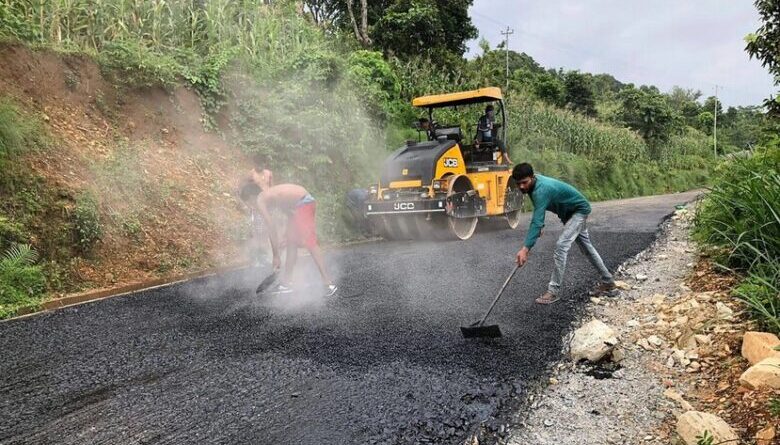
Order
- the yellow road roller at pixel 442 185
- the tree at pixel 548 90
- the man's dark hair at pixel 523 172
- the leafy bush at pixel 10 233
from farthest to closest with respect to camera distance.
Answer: the tree at pixel 548 90 < the yellow road roller at pixel 442 185 < the leafy bush at pixel 10 233 < the man's dark hair at pixel 523 172

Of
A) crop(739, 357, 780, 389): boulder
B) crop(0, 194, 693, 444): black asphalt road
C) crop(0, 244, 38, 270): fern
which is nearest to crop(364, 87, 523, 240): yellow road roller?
crop(0, 194, 693, 444): black asphalt road

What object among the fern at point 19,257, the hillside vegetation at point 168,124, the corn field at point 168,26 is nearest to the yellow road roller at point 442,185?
the hillside vegetation at point 168,124

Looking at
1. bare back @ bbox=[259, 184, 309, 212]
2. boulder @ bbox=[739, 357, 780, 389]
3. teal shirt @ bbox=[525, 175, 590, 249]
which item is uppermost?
bare back @ bbox=[259, 184, 309, 212]

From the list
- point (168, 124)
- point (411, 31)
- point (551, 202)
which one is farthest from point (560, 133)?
point (551, 202)

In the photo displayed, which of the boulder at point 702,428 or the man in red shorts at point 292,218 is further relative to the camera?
the man in red shorts at point 292,218

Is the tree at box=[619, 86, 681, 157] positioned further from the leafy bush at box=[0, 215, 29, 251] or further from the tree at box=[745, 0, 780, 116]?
the leafy bush at box=[0, 215, 29, 251]

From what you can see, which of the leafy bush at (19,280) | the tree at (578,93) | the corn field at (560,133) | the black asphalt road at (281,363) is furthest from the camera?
the tree at (578,93)

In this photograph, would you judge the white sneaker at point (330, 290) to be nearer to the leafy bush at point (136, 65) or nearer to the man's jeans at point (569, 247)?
the man's jeans at point (569, 247)

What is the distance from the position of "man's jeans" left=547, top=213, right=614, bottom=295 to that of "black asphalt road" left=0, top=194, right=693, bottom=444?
243 millimetres

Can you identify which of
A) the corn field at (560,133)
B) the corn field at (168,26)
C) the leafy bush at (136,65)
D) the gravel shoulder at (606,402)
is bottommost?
the gravel shoulder at (606,402)

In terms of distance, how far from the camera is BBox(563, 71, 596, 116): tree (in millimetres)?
34000

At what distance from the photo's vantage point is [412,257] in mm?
7949

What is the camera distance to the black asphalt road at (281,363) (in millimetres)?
2984

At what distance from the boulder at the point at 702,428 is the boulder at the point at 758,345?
2.90ft
